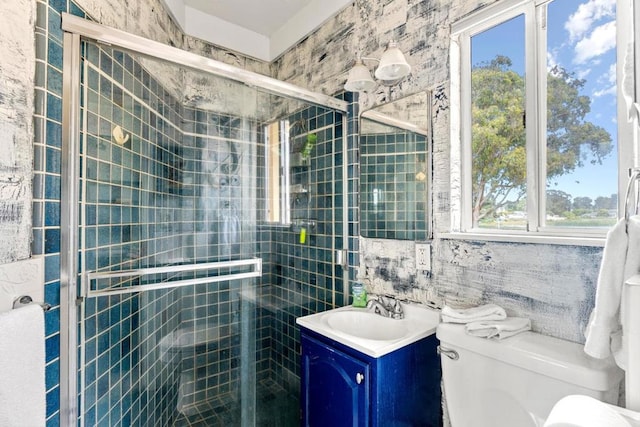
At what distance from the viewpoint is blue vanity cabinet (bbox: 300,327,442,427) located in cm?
119

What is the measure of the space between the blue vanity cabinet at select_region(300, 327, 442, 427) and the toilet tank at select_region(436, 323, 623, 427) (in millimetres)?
163

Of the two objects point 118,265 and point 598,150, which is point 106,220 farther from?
point 598,150

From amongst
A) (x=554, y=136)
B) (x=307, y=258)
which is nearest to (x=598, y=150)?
(x=554, y=136)

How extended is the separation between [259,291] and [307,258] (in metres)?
0.37

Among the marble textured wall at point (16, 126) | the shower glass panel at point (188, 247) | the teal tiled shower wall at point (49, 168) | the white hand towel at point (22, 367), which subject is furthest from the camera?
the shower glass panel at point (188, 247)

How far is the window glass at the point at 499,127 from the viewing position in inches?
51.3

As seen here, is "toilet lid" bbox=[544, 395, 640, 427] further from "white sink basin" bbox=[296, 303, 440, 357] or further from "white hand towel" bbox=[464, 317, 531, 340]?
"white sink basin" bbox=[296, 303, 440, 357]

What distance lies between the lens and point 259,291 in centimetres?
175

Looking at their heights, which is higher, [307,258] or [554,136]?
[554,136]

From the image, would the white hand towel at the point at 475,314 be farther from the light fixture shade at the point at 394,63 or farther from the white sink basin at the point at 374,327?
the light fixture shade at the point at 394,63

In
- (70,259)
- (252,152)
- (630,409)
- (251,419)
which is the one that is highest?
(252,152)

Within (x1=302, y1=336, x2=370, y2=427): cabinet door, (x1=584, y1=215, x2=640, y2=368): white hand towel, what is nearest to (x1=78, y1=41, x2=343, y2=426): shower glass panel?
(x1=302, y1=336, x2=370, y2=427): cabinet door

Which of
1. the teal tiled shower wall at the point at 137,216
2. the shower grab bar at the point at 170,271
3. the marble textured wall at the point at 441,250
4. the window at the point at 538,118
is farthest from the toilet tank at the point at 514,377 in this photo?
the teal tiled shower wall at the point at 137,216

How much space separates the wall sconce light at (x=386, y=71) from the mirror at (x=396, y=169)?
15 centimetres
